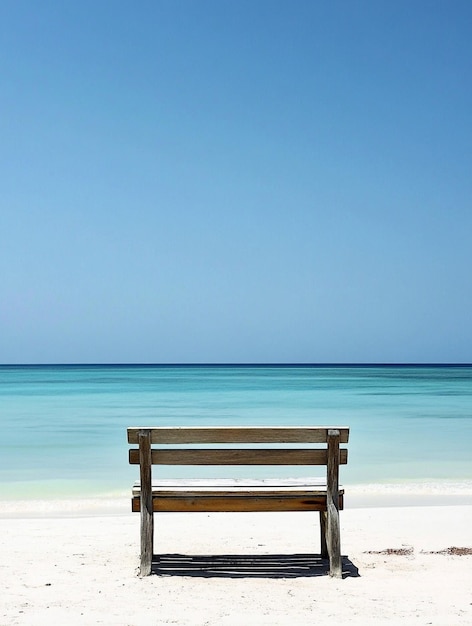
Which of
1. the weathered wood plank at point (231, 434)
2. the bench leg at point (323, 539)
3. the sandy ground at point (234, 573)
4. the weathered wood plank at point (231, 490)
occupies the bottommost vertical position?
the sandy ground at point (234, 573)

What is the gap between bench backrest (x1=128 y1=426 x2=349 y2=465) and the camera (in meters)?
5.06

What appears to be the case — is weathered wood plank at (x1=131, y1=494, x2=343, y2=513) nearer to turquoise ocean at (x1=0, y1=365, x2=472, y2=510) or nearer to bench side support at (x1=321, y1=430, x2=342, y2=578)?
bench side support at (x1=321, y1=430, x2=342, y2=578)

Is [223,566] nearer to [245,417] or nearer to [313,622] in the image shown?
[313,622]

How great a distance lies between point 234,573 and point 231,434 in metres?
1.02

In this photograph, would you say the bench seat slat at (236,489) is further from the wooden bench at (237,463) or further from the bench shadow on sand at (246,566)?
the bench shadow on sand at (246,566)

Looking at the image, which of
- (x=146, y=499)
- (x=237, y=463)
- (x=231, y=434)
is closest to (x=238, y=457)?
(x=237, y=463)

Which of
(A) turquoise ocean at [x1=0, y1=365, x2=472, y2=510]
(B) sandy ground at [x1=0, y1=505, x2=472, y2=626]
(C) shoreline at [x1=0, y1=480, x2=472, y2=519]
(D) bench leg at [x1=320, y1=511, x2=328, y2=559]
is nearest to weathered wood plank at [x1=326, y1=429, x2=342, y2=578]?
(B) sandy ground at [x1=0, y1=505, x2=472, y2=626]

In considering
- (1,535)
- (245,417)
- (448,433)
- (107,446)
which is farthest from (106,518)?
(245,417)

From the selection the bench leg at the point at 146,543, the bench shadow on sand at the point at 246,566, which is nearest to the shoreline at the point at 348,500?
the bench shadow on sand at the point at 246,566

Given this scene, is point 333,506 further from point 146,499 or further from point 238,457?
point 146,499

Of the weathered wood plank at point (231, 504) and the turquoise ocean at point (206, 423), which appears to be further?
the turquoise ocean at point (206, 423)

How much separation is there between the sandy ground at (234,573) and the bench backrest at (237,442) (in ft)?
2.66

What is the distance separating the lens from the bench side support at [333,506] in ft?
16.8

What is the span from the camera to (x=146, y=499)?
5160 millimetres
